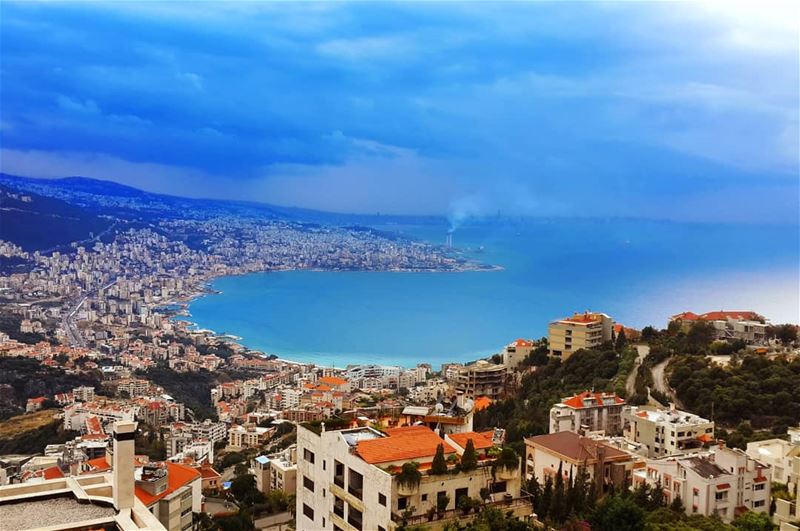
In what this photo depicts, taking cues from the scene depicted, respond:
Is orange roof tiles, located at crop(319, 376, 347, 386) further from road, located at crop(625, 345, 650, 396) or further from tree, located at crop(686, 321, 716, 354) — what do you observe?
tree, located at crop(686, 321, 716, 354)

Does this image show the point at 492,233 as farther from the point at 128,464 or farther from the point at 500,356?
the point at 128,464

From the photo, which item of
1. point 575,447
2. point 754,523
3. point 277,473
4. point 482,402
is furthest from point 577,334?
point 754,523

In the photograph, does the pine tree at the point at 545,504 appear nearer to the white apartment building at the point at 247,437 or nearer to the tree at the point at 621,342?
the tree at the point at 621,342

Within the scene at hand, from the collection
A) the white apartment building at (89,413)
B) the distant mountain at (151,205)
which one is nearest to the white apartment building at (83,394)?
the white apartment building at (89,413)

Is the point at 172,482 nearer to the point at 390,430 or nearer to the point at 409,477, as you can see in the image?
the point at 390,430

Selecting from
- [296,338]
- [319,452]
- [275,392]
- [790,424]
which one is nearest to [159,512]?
[319,452]
